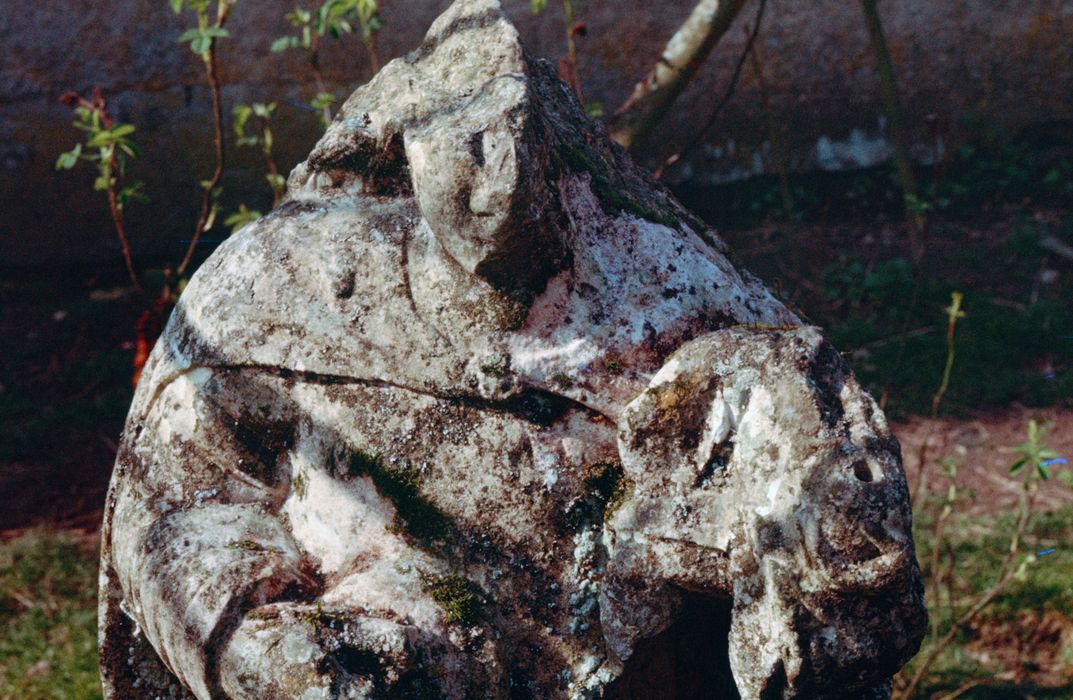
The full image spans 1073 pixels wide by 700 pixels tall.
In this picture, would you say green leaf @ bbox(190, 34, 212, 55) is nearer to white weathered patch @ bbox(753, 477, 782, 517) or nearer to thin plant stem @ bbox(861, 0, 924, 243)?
white weathered patch @ bbox(753, 477, 782, 517)

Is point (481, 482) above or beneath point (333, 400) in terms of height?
beneath

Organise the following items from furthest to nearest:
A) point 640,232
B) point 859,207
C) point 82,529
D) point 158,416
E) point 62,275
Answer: point 859,207 → point 62,275 → point 82,529 → point 158,416 → point 640,232

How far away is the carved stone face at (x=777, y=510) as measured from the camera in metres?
1.22

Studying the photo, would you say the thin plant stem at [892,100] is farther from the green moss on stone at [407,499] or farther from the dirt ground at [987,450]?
the green moss on stone at [407,499]

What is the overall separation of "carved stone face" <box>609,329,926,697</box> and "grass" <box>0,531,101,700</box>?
292 centimetres

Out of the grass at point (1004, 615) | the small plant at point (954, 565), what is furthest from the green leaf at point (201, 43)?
the grass at point (1004, 615)

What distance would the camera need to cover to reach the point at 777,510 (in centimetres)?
125

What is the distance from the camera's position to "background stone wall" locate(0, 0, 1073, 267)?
634 cm

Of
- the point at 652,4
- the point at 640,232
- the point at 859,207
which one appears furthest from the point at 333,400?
the point at 859,207

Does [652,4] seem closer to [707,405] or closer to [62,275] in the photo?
[62,275]

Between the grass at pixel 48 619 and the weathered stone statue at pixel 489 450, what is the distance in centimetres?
227

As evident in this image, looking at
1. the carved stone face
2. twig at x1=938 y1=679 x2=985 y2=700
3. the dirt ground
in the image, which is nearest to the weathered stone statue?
the carved stone face

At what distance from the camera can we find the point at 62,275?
673 cm

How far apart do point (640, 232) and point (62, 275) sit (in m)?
5.96
